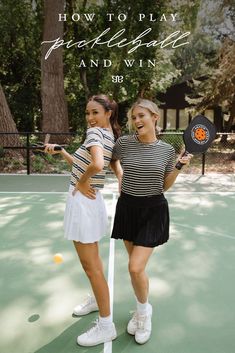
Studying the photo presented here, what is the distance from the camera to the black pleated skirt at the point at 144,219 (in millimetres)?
2779

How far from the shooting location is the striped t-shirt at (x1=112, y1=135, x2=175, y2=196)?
108 inches

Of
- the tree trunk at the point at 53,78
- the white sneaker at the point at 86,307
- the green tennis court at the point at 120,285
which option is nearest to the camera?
the green tennis court at the point at 120,285

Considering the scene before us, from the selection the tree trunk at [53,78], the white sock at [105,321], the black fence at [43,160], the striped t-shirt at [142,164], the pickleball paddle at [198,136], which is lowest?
the white sock at [105,321]

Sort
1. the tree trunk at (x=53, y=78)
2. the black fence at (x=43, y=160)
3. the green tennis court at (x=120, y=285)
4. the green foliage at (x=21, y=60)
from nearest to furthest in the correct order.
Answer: the green tennis court at (x=120, y=285)
the black fence at (x=43, y=160)
the tree trunk at (x=53, y=78)
the green foliage at (x=21, y=60)

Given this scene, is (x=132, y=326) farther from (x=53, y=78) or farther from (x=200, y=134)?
(x=53, y=78)

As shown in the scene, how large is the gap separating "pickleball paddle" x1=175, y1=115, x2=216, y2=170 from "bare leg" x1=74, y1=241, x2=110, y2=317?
2.72ft

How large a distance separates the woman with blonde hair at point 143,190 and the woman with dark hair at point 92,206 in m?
0.16

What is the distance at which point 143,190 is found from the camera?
110 inches

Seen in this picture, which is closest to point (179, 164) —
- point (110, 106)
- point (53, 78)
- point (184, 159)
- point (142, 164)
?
point (184, 159)

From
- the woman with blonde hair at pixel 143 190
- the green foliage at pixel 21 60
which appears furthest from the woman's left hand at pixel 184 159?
the green foliage at pixel 21 60

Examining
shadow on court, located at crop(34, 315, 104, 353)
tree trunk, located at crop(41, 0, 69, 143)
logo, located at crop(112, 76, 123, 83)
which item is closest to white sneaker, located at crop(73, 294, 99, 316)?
shadow on court, located at crop(34, 315, 104, 353)

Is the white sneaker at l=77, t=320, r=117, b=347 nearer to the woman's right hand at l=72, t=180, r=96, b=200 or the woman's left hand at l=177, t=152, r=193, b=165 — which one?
→ the woman's right hand at l=72, t=180, r=96, b=200

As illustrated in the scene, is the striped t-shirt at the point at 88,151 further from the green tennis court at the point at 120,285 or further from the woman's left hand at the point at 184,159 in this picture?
the green tennis court at the point at 120,285

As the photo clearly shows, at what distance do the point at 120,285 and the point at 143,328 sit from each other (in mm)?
936
